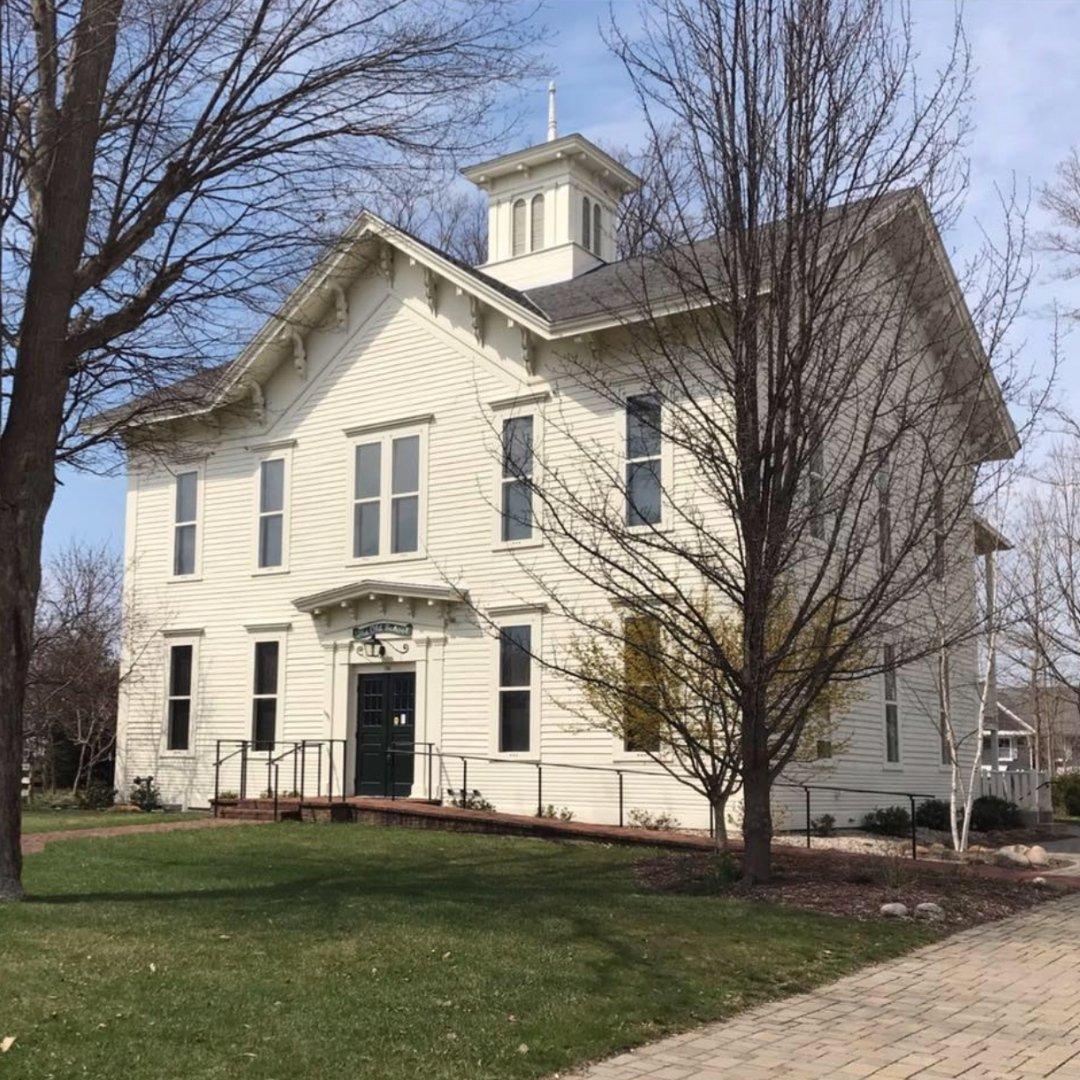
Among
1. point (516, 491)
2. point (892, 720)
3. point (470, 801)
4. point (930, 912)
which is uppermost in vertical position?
point (516, 491)

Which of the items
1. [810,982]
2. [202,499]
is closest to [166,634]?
[202,499]

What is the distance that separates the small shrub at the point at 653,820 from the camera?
18125mm

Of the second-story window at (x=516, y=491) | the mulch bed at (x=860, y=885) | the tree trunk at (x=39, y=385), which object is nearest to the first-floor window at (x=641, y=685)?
the mulch bed at (x=860, y=885)

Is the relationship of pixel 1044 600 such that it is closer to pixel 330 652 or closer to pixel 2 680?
pixel 330 652

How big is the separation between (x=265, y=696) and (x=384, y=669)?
2.68 meters

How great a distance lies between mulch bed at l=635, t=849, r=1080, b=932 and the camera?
11.5m

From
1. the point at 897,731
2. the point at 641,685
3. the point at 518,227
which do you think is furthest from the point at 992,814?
the point at 518,227

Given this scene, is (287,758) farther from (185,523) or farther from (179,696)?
(185,523)

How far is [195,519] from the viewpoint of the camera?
24594 millimetres

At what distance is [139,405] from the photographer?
1408 cm

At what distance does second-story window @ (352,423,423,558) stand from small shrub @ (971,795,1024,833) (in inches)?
441

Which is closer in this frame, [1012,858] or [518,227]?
[1012,858]

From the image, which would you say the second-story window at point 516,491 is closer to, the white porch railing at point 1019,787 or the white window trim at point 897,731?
the white window trim at point 897,731

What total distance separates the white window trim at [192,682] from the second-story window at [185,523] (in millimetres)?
1226
